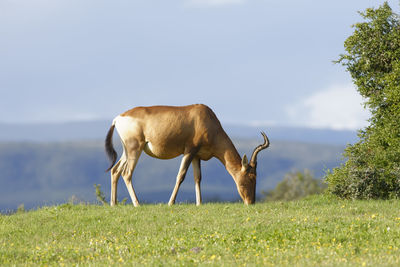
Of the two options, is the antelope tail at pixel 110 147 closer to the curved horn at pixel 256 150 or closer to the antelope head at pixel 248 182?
the antelope head at pixel 248 182

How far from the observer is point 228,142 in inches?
846

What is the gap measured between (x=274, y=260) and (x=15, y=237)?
815 cm

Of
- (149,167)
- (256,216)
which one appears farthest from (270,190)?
(149,167)

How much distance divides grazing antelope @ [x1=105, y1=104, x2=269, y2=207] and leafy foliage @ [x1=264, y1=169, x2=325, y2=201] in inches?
1807

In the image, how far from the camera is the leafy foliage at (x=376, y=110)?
22.3 meters

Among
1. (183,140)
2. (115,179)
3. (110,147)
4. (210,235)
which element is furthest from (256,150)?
(210,235)

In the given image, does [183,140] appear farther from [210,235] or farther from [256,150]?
[210,235]

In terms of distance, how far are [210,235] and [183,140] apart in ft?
22.6

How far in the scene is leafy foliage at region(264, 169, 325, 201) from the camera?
6694cm

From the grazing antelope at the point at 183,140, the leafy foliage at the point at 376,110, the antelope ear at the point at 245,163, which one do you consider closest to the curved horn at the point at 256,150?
the grazing antelope at the point at 183,140

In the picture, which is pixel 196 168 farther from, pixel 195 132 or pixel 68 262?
pixel 68 262

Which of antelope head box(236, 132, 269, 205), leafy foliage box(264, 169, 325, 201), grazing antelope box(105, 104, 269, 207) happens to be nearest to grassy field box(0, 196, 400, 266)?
antelope head box(236, 132, 269, 205)

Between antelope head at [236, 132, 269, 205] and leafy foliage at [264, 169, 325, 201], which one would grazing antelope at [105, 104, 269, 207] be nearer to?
antelope head at [236, 132, 269, 205]

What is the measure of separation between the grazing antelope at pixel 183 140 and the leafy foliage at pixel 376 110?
13.1ft
